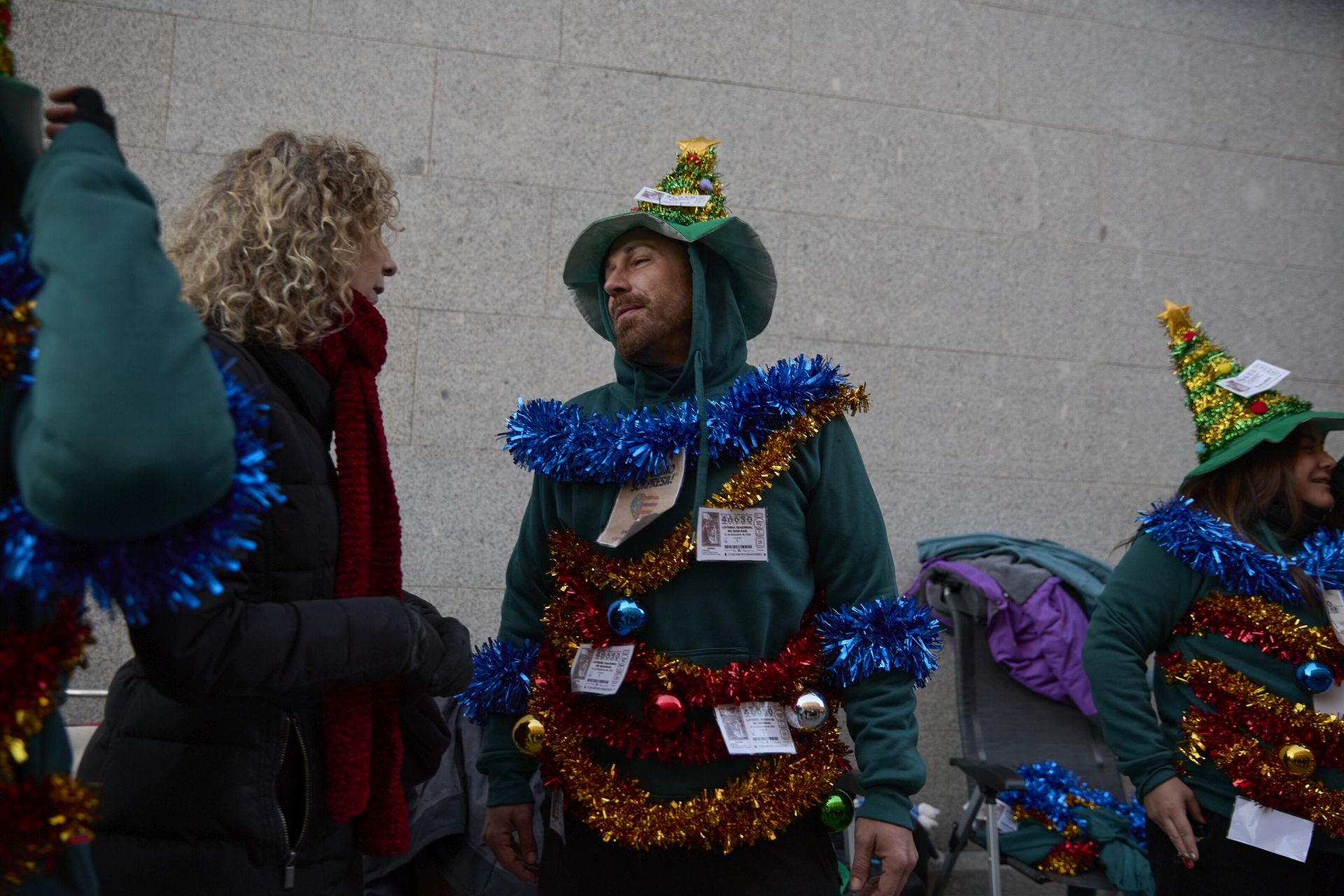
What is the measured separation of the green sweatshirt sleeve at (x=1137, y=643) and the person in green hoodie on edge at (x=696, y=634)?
95 cm

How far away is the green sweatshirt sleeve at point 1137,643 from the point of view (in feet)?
8.81

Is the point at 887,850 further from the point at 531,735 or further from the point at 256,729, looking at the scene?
the point at 256,729

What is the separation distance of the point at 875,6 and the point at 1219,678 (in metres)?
2.97

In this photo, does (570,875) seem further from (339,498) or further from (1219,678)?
(1219,678)

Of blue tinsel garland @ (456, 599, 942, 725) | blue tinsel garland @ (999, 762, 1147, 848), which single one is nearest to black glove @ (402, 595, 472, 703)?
blue tinsel garland @ (456, 599, 942, 725)

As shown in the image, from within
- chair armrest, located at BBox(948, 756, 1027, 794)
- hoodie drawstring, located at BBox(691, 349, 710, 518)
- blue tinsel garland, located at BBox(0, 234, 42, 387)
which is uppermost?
blue tinsel garland, located at BBox(0, 234, 42, 387)

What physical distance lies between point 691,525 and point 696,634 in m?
0.19

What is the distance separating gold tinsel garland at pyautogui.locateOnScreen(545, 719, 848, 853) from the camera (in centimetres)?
190

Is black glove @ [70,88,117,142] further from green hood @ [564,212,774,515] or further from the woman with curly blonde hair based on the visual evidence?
green hood @ [564,212,774,515]

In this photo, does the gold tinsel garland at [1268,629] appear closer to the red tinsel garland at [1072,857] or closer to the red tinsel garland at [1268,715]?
the red tinsel garland at [1268,715]

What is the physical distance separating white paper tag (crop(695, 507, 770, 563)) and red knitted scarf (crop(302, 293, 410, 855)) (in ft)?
1.75

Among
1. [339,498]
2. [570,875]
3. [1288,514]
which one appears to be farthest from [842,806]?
[1288,514]

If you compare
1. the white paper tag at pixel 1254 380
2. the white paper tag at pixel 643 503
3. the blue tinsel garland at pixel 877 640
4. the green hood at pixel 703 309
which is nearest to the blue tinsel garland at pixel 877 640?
the blue tinsel garland at pixel 877 640

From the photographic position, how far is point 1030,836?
135 inches
